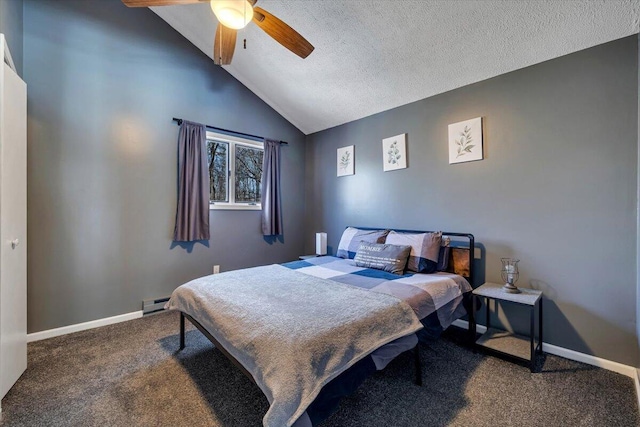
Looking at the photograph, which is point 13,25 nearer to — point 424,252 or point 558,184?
point 424,252

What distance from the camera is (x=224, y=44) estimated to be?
2174mm

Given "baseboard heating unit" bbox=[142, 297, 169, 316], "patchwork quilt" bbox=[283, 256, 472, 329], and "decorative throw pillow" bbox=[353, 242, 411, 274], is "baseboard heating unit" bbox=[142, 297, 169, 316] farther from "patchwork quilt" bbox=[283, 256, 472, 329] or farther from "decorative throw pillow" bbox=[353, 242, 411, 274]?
"decorative throw pillow" bbox=[353, 242, 411, 274]

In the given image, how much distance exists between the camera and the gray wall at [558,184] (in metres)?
1.96

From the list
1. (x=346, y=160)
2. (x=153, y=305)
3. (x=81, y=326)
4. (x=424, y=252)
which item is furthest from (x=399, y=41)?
(x=81, y=326)

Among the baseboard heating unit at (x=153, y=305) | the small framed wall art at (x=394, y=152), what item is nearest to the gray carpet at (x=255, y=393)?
the baseboard heating unit at (x=153, y=305)

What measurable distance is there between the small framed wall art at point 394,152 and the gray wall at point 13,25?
3.56 m

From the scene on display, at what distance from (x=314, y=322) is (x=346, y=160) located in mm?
2916

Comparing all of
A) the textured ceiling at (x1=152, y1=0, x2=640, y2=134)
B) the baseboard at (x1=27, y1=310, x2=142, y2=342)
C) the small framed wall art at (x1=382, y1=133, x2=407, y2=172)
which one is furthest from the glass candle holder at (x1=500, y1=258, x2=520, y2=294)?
the baseboard at (x1=27, y1=310, x2=142, y2=342)

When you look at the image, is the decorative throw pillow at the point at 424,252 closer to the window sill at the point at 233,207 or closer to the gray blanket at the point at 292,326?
the gray blanket at the point at 292,326

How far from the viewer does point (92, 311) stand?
106 inches

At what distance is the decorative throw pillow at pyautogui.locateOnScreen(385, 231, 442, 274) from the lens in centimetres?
256

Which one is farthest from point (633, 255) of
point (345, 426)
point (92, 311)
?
point (92, 311)

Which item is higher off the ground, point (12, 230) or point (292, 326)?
point (12, 230)

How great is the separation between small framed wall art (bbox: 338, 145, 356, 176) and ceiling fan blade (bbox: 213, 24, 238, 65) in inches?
80.7
